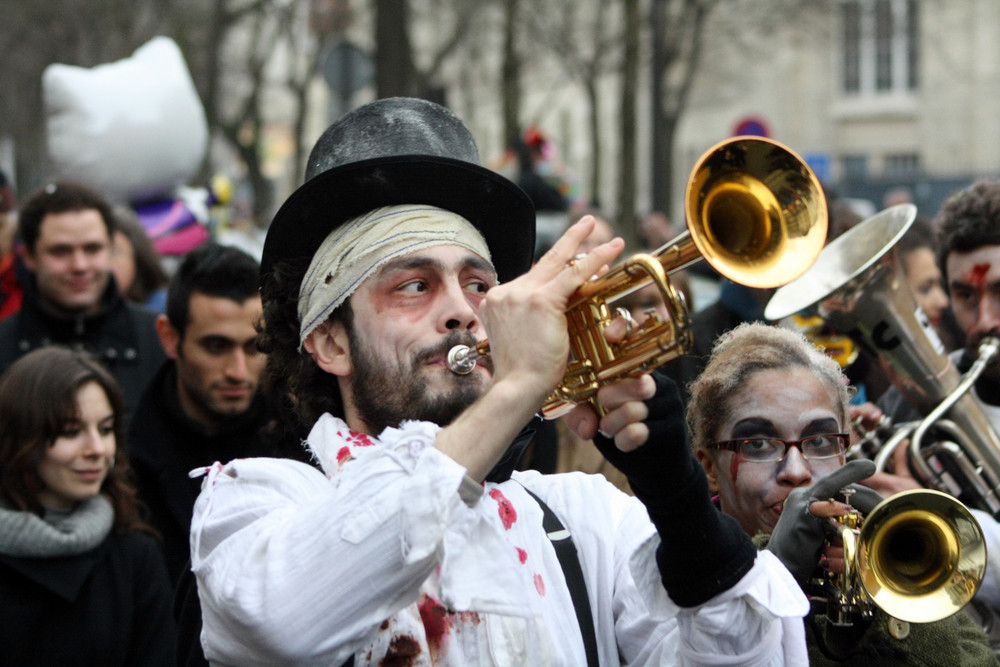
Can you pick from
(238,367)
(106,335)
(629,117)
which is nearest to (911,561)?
(238,367)

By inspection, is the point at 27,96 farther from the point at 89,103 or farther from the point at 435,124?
the point at 435,124

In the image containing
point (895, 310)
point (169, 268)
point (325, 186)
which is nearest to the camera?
point (325, 186)

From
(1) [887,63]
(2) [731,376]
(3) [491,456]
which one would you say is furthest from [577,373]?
(1) [887,63]

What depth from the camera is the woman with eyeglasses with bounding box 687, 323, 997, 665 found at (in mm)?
2627

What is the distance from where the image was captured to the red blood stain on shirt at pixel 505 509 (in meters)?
2.49

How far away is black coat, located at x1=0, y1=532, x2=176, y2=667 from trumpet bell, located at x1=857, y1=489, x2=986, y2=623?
2255 millimetres

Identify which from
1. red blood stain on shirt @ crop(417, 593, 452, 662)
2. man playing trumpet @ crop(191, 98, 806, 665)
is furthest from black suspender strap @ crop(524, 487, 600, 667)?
red blood stain on shirt @ crop(417, 593, 452, 662)

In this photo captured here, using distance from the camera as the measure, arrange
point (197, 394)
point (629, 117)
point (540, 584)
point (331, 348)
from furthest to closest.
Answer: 1. point (629, 117)
2. point (197, 394)
3. point (331, 348)
4. point (540, 584)

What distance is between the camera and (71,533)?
154 inches

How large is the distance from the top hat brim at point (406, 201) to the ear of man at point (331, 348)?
0.64ft

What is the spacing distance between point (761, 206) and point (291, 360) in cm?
114

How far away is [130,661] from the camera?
3.91 metres

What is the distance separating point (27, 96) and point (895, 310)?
2611 centimetres

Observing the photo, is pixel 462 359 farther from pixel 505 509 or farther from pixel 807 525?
pixel 807 525
